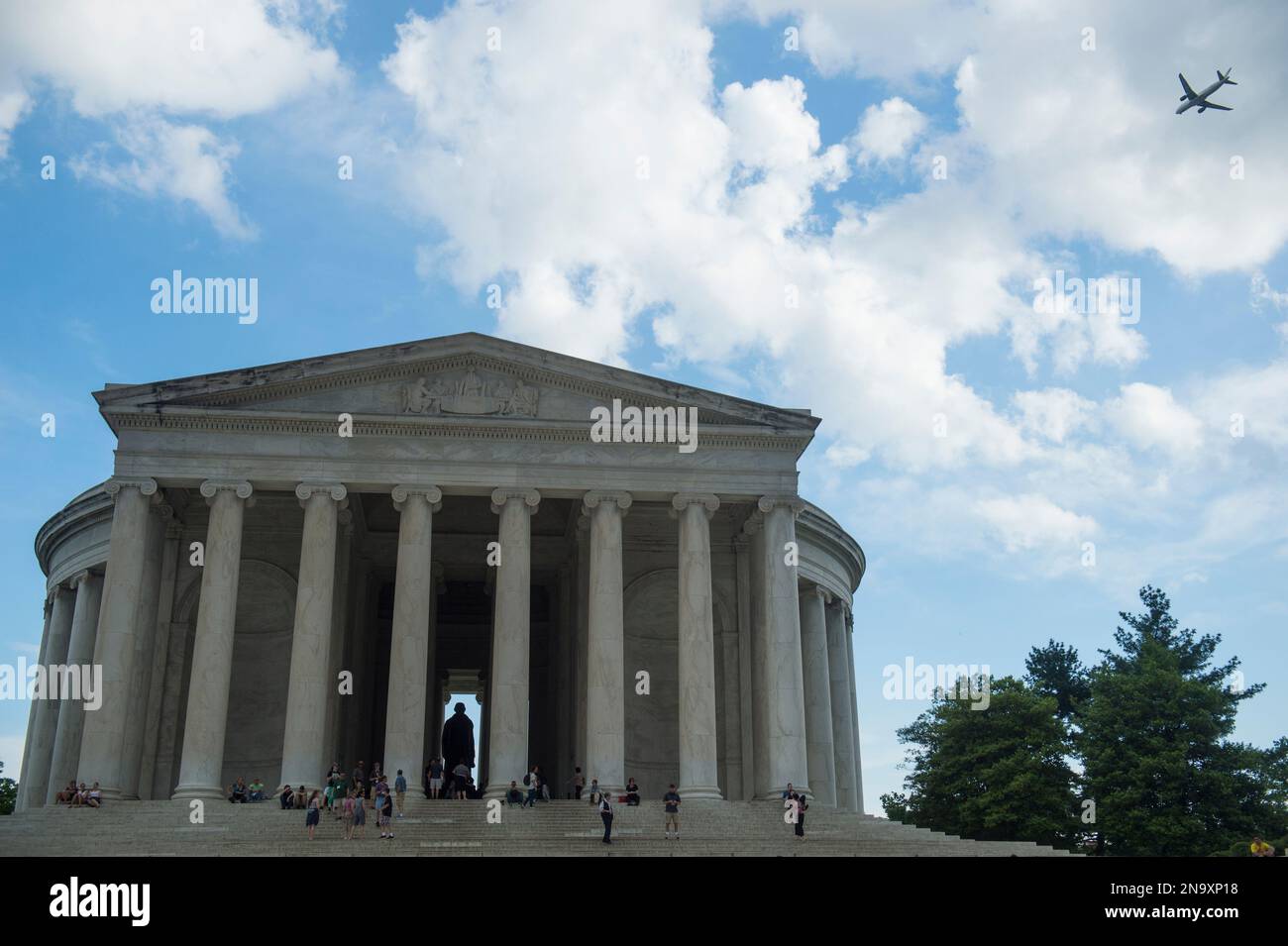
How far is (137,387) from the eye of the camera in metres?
51.9

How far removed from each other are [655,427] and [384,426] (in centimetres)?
1133

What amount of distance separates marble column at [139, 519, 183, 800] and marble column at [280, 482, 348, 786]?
7788 mm

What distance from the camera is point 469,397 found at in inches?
2126

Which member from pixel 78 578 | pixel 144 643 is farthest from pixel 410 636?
pixel 78 578

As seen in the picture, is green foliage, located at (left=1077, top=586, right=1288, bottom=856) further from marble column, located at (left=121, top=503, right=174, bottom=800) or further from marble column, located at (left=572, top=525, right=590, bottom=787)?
marble column, located at (left=121, top=503, right=174, bottom=800)

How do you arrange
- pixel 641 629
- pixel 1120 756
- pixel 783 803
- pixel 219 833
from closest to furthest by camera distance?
pixel 219 833
pixel 783 803
pixel 641 629
pixel 1120 756

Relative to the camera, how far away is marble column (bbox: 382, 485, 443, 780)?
49.5 metres
